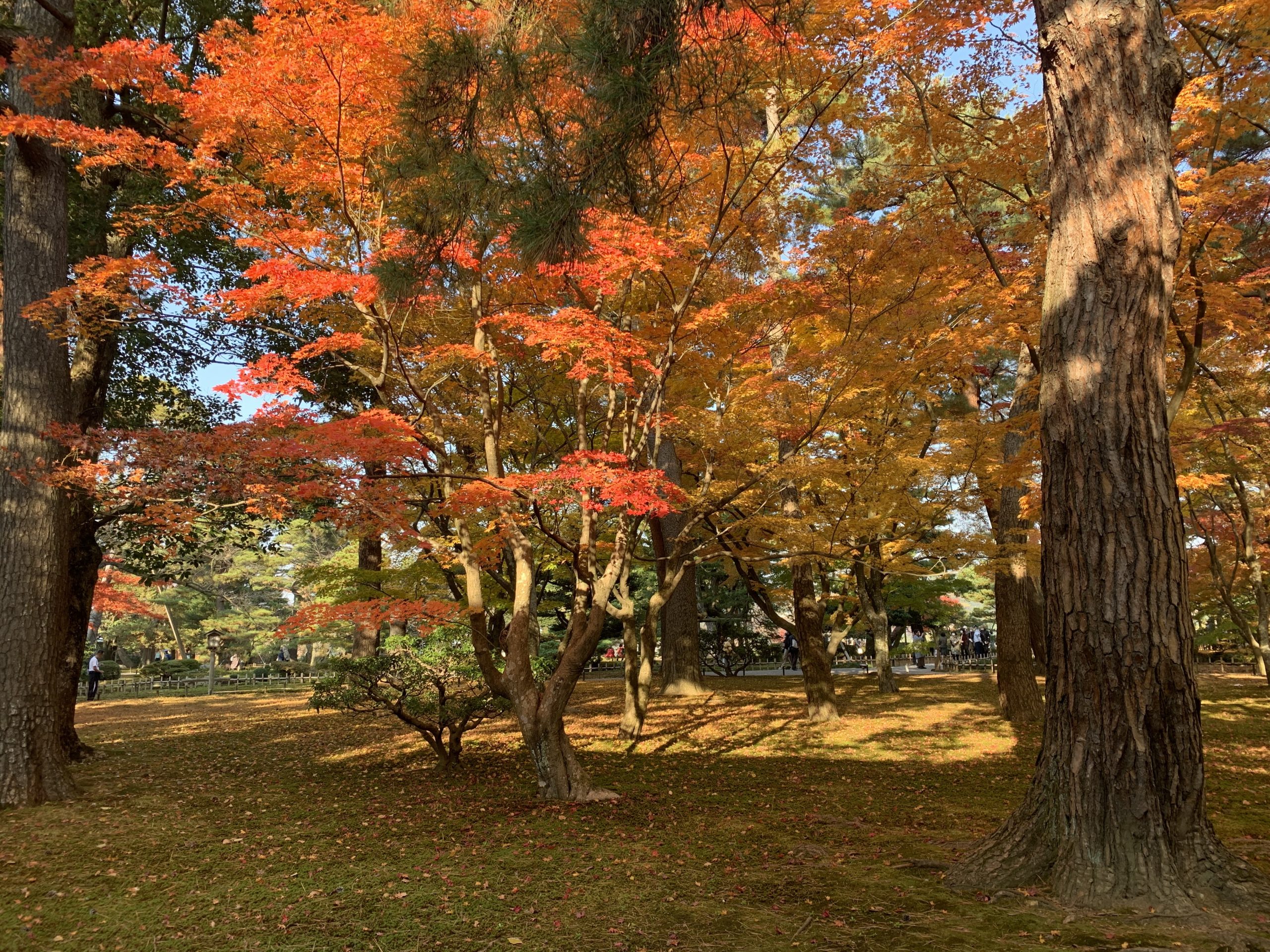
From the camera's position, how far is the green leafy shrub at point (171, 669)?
25250 mm

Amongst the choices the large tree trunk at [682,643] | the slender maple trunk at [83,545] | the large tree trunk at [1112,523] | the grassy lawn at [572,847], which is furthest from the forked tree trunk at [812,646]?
the slender maple trunk at [83,545]

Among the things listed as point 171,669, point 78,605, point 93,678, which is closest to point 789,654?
point 93,678

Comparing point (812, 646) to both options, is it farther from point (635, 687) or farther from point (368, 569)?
point (368, 569)

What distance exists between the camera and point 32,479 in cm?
698

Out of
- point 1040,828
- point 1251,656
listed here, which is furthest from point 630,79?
point 1251,656

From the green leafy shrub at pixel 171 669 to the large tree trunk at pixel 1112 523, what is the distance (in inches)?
1078

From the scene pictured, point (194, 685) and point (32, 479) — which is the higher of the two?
point (32, 479)

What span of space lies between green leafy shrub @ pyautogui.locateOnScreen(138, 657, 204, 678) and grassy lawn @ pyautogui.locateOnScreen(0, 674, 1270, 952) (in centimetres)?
1654

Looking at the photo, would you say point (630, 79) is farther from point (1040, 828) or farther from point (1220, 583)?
point (1220, 583)

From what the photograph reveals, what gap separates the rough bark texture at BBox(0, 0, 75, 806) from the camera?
6.82 metres

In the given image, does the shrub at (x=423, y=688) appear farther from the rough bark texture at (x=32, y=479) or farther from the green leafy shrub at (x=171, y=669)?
the green leafy shrub at (x=171, y=669)

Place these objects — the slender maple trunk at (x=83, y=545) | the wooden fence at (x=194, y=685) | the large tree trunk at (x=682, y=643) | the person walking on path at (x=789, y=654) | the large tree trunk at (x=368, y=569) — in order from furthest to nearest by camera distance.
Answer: the person walking on path at (x=789, y=654)
the wooden fence at (x=194, y=685)
the large tree trunk at (x=368, y=569)
the large tree trunk at (x=682, y=643)
the slender maple trunk at (x=83, y=545)

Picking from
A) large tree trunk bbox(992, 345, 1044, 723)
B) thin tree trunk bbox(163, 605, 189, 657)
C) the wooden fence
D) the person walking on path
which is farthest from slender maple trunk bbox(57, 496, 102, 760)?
thin tree trunk bbox(163, 605, 189, 657)

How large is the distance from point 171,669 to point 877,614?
23408 mm
